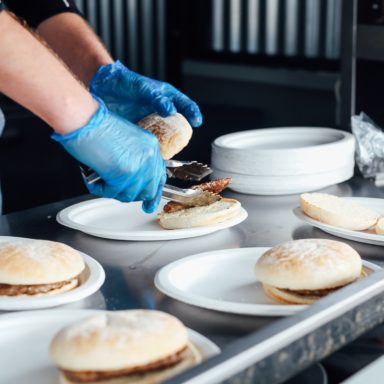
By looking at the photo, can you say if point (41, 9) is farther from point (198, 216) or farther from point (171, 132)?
point (198, 216)

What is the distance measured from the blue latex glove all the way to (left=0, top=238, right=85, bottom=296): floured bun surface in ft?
1.87

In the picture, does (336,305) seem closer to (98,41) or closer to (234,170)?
(234,170)

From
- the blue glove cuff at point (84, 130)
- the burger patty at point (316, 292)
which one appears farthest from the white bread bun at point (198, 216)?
the burger patty at point (316, 292)

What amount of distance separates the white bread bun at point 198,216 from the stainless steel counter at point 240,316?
38 mm

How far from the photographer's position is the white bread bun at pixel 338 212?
5.97ft

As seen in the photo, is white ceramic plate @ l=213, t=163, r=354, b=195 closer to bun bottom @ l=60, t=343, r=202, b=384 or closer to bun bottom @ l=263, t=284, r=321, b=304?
bun bottom @ l=263, t=284, r=321, b=304

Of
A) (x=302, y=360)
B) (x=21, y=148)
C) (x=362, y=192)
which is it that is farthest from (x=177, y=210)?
(x=21, y=148)

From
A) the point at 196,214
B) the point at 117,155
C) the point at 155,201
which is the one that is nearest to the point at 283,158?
the point at 196,214

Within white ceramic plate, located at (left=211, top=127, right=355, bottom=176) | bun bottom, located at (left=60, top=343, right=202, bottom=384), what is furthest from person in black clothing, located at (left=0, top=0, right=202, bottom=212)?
bun bottom, located at (left=60, top=343, right=202, bottom=384)

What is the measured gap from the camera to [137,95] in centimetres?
203

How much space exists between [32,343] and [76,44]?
4.06ft

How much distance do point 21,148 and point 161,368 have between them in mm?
3479

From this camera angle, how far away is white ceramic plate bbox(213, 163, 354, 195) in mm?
2179

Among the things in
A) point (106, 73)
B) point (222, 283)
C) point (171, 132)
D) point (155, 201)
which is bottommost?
point (222, 283)
